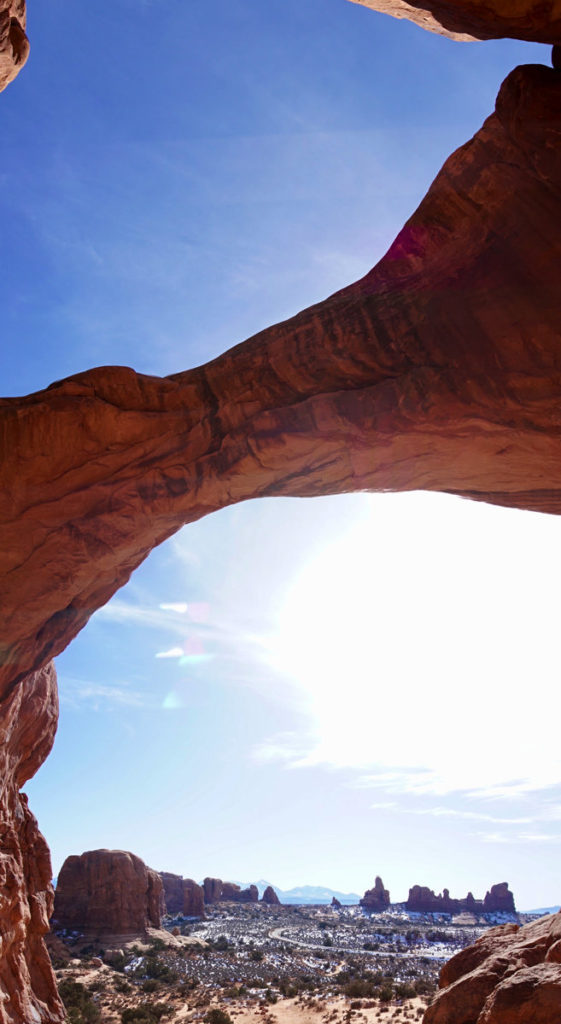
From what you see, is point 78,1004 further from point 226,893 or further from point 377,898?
point 377,898

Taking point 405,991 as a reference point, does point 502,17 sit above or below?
above

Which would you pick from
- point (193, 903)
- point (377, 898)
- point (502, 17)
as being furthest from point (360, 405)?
point (377, 898)

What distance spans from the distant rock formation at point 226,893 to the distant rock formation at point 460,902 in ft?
83.9

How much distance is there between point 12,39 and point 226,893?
11109 cm

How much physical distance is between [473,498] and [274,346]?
476 centimetres

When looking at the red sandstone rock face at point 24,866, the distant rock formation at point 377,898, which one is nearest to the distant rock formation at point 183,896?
the distant rock formation at point 377,898

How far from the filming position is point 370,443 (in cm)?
1011

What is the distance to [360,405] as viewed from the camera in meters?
9.96

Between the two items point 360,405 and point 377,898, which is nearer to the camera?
point 360,405

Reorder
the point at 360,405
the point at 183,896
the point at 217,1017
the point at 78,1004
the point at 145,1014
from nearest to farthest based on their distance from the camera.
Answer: the point at 360,405, the point at 217,1017, the point at 145,1014, the point at 78,1004, the point at 183,896

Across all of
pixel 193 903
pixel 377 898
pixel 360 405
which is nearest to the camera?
pixel 360 405

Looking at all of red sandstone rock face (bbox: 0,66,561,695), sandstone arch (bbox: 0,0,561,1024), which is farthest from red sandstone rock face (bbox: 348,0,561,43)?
red sandstone rock face (bbox: 0,66,561,695)

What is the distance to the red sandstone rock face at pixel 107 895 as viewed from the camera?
4578cm

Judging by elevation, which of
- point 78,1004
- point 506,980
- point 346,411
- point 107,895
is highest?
point 346,411
